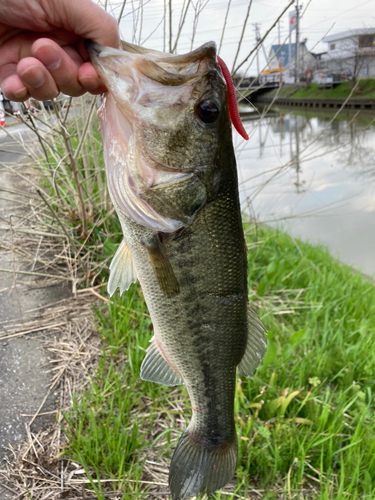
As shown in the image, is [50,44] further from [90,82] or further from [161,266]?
[161,266]

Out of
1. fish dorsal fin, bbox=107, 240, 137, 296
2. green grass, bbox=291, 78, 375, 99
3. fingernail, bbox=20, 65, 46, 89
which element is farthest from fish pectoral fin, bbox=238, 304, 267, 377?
green grass, bbox=291, 78, 375, 99

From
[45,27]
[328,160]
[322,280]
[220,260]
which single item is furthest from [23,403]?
[328,160]

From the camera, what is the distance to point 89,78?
1.33 metres

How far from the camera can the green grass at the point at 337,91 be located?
2767 cm

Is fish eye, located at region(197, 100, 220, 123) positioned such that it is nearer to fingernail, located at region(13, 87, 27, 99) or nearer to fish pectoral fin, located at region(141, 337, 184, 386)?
fingernail, located at region(13, 87, 27, 99)

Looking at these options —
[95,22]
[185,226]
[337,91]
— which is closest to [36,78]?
[95,22]

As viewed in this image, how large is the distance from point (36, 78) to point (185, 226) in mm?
717

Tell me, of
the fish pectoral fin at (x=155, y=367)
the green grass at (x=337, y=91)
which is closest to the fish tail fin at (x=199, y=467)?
the fish pectoral fin at (x=155, y=367)

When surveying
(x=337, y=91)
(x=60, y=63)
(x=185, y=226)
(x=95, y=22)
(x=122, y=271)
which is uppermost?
(x=337, y=91)

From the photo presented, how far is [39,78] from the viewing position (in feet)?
4.23

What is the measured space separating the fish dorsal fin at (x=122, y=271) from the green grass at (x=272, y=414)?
42.4 inches

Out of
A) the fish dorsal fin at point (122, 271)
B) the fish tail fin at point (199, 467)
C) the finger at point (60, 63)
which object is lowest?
the fish tail fin at point (199, 467)

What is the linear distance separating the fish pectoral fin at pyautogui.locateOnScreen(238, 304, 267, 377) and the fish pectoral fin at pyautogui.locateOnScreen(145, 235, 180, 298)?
1.32 ft

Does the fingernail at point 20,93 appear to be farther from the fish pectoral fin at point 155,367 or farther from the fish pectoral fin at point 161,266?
the fish pectoral fin at point 155,367
